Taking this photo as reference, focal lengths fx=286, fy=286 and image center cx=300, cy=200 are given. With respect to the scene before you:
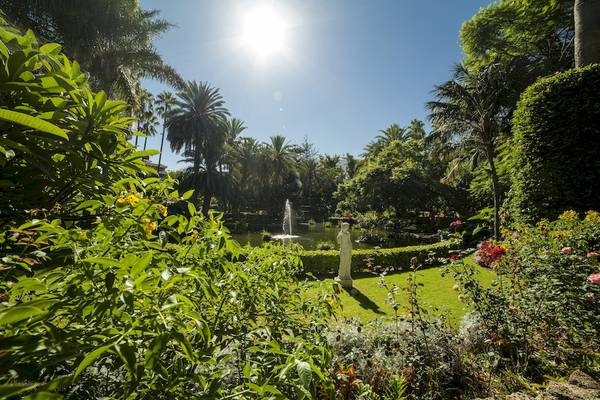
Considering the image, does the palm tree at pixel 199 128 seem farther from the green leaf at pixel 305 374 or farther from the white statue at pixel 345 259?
the green leaf at pixel 305 374

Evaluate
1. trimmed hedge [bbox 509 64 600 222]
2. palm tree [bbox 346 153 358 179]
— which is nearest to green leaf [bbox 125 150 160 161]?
trimmed hedge [bbox 509 64 600 222]

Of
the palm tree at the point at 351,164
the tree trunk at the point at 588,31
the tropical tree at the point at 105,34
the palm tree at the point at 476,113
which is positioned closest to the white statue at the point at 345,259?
the palm tree at the point at 476,113

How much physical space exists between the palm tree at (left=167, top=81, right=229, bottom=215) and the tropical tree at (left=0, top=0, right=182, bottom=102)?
10.6m

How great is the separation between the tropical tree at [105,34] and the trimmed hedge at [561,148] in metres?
19.3

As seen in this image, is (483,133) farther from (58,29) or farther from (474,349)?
(58,29)

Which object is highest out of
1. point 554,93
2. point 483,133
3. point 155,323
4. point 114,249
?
point 483,133

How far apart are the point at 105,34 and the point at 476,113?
2240 cm

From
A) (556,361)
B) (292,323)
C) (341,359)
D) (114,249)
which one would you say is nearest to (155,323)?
(114,249)

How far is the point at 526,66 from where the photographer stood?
61.0ft

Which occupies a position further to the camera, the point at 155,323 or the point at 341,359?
the point at 341,359

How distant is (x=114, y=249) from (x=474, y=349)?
5253 mm

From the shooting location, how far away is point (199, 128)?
30.3 meters

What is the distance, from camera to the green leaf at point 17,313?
1.79 feet

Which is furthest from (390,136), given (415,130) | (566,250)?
(566,250)
